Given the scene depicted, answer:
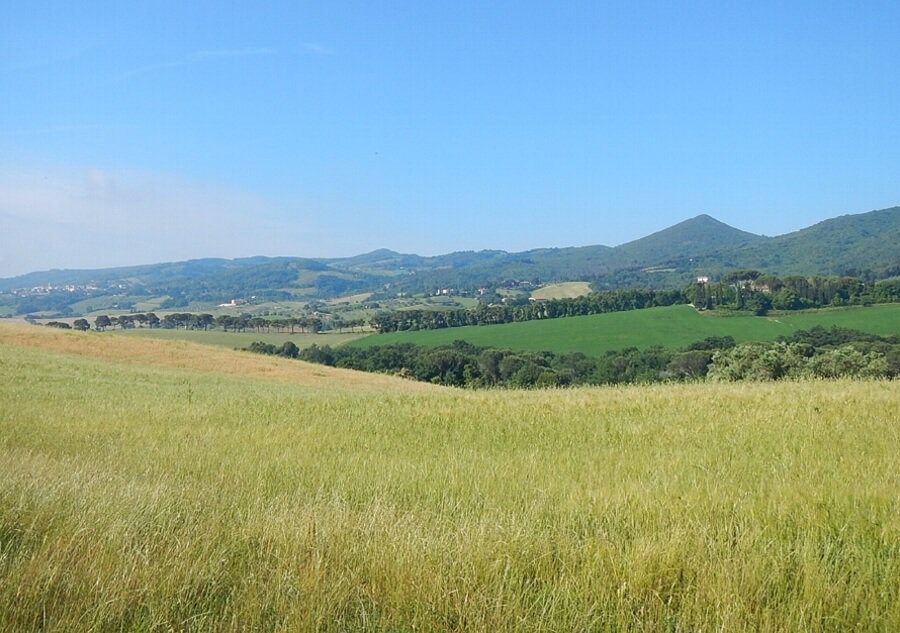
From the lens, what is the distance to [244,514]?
541cm

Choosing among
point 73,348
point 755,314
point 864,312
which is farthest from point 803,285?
point 73,348

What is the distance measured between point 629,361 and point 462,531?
54847 mm

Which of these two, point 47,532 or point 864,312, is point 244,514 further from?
point 864,312

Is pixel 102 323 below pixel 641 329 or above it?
above

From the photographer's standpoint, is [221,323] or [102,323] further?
[221,323]

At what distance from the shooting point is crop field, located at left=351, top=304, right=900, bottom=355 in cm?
6956

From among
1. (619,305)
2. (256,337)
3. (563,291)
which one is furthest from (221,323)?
(563,291)

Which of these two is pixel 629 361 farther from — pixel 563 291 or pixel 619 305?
pixel 563 291

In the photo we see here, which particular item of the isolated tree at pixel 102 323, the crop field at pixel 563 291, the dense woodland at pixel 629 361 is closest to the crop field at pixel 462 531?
the dense woodland at pixel 629 361

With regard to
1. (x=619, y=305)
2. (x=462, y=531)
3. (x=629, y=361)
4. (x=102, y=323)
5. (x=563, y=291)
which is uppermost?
(x=462, y=531)

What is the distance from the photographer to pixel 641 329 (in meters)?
80.3

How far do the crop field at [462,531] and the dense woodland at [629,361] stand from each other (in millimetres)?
25189

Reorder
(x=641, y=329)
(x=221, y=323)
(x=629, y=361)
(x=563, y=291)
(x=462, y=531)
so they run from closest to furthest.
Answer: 1. (x=462, y=531)
2. (x=629, y=361)
3. (x=641, y=329)
4. (x=221, y=323)
5. (x=563, y=291)

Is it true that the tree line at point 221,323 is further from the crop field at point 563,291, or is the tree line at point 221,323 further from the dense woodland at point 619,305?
the crop field at point 563,291
